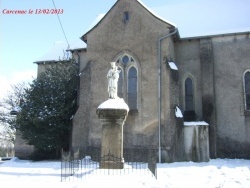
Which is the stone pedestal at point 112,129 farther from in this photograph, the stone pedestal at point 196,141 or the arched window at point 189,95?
the arched window at point 189,95

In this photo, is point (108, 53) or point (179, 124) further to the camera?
point (108, 53)

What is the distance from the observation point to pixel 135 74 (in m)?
21.2

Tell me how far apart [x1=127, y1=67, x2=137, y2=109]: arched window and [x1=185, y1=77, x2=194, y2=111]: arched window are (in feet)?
14.1

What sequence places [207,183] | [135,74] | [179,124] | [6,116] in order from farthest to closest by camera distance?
[6,116]
[135,74]
[179,124]
[207,183]

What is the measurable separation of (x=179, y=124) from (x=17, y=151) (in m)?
13.4

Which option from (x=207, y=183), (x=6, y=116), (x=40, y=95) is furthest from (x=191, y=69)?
(x=6, y=116)

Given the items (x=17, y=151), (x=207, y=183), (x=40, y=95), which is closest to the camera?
(x=207, y=183)

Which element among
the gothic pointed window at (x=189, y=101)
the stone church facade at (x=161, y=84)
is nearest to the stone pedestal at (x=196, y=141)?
the stone church facade at (x=161, y=84)

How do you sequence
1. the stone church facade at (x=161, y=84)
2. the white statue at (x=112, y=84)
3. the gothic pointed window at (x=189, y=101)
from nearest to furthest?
the white statue at (x=112, y=84) → the stone church facade at (x=161, y=84) → the gothic pointed window at (x=189, y=101)

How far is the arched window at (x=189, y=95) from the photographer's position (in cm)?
2281

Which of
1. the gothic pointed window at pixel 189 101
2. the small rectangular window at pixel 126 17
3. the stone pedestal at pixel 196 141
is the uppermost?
the small rectangular window at pixel 126 17

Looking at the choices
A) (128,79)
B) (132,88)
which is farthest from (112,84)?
(128,79)

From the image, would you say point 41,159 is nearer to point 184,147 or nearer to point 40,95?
point 40,95

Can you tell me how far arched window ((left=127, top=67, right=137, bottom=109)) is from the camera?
2078 centimetres
